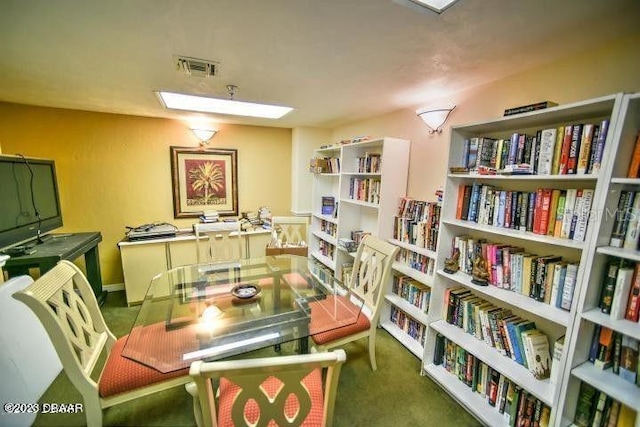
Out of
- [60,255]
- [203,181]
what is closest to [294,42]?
[60,255]

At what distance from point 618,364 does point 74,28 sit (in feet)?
9.51

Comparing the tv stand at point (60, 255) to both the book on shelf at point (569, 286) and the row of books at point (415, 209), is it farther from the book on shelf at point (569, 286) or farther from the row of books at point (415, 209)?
the book on shelf at point (569, 286)

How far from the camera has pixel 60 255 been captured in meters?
2.07

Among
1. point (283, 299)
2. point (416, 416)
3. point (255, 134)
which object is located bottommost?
point (416, 416)

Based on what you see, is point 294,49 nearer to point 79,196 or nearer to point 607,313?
point 607,313

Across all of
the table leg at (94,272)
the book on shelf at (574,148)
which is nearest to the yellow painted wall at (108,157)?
the table leg at (94,272)

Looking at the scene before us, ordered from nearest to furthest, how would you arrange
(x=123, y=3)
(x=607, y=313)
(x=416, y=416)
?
1. (x=123, y=3)
2. (x=607, y=313)
3. (x=416, y=416)

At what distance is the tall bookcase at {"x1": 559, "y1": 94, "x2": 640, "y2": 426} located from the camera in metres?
1.03

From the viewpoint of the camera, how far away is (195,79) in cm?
182

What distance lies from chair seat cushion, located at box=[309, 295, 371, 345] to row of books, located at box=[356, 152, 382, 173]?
1.27 metres

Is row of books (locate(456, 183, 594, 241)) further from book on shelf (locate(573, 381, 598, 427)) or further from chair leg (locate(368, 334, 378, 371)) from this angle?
chair leg (locate(368, 334, 378, 371))

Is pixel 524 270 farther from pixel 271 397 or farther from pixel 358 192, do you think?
pixel 358 192

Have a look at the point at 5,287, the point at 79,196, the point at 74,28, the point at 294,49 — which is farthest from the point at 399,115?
the point at 79,196

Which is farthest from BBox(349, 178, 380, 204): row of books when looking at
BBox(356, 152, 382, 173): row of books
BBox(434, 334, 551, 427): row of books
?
BBox(434, 334, 551, 427): row of books
